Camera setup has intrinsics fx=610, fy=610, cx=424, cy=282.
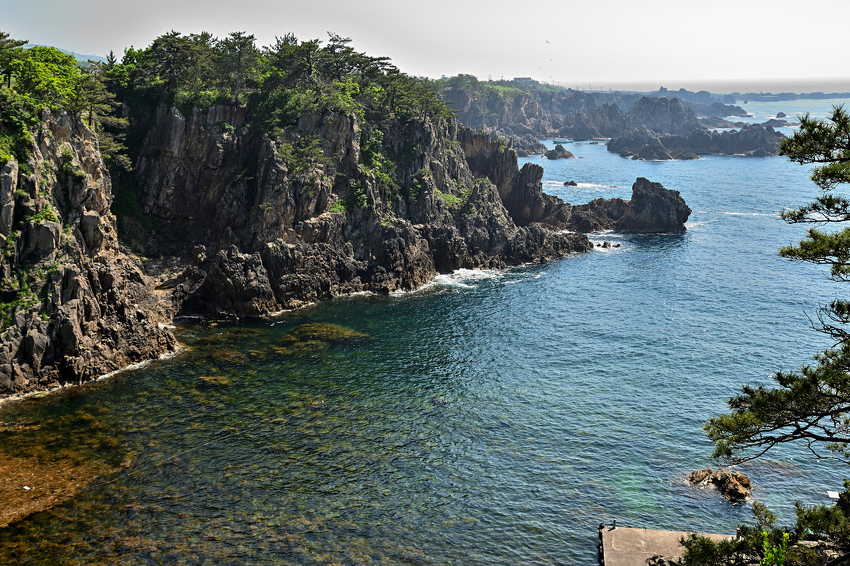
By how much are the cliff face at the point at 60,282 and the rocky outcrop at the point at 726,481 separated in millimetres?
48260

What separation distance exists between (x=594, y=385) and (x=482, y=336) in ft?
50.5

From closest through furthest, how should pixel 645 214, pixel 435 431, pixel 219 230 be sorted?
pixel 435 431 < pixel 219 230 < pixel 645 214

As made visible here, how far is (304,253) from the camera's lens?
78.8m

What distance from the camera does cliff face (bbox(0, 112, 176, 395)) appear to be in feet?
167

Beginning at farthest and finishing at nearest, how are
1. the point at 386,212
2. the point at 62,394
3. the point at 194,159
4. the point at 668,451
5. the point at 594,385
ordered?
the point at 386,212
the point at 194,159
the point at 594,385
the point at 62,394
the point at 668,451

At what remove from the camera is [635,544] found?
34.7 metres

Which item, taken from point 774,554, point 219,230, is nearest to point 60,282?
point 219,230

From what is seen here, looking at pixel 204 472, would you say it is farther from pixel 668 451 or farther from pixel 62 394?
pixel 668 451

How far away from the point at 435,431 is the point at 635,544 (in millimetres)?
18187

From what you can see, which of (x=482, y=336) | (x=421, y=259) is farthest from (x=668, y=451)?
(x=421, y=259)

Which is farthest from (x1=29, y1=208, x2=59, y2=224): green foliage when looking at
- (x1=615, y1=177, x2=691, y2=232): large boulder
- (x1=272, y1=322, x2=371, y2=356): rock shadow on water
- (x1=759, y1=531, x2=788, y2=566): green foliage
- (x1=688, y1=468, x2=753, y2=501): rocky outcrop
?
(x1=615, y1=177, x2=691, y2=232): large boulder

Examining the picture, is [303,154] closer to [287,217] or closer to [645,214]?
[287,217]

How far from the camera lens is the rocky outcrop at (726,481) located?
41062 millimetres

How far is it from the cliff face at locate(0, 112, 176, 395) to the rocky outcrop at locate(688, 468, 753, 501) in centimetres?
4826
